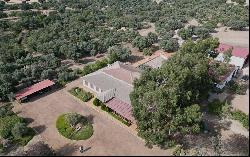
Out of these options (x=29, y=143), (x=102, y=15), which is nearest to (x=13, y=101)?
(x=29, y=143)

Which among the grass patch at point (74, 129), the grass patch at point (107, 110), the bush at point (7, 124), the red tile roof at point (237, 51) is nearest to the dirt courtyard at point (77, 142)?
the grass patch at point (74, 129)

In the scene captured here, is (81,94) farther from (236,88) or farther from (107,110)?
(236,88)

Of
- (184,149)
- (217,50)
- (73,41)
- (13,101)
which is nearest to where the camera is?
(184,149)

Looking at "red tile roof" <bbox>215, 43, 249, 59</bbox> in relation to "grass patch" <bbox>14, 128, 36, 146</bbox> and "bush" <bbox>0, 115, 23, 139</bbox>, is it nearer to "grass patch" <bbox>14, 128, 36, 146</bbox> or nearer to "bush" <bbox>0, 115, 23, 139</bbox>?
"grass patch" <bbox>14, 128, 36, 146</bbox>

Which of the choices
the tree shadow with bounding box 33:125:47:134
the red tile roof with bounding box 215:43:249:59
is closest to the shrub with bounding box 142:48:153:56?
the red tile roof with bounding box 215:43:249:59

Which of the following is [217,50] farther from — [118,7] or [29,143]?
[118,7]

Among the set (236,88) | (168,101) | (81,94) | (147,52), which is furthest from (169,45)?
(168,101)
